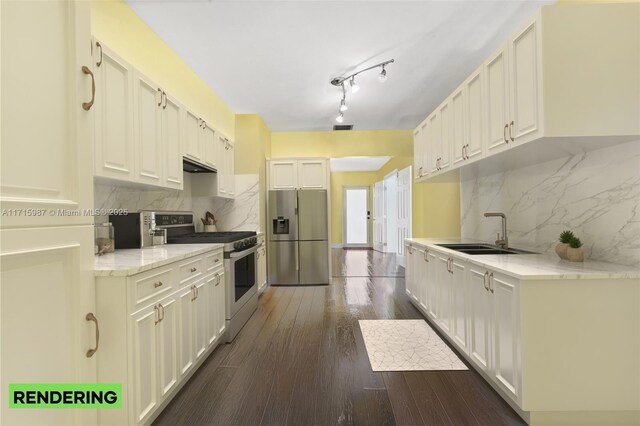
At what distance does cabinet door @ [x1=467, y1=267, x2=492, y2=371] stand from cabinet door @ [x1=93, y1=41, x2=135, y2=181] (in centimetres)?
244

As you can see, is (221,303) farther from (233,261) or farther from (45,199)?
(45,199)

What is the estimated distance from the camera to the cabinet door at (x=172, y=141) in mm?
2490

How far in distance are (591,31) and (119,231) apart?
10.7 feet

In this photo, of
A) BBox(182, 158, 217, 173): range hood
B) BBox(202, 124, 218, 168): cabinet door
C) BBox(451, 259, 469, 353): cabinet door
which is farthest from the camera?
BBox(202, 124, 218, 168): cabinet door

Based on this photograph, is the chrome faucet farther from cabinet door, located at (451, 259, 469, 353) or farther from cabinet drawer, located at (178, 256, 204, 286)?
cabinet drawer, located at (178, 256, 204, 286)

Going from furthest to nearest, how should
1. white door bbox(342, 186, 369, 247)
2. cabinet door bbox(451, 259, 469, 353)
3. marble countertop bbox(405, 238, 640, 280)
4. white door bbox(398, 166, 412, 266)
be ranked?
white door bbox(342, 186, 369, 247) < white door bbox(398, 166, 412, 266) < cabinet door bbox(451, 259, 469, 353) < marble countertop bbox(405, 238, 640, 280)

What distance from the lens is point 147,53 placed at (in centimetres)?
255

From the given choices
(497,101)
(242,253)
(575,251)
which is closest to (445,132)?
(497,101)

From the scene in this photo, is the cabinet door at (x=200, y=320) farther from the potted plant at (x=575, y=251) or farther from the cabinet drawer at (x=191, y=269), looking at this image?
the potted plant at (x=575, y=251)

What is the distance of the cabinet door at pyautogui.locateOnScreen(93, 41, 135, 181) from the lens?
177 centimetres

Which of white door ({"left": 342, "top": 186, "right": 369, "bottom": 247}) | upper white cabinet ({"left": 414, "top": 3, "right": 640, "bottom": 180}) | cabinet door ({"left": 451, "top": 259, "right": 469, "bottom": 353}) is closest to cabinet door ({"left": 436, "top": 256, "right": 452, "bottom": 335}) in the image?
cabinet door ({"left": 451, "top": 259, "right": 469, "bottom": 353})

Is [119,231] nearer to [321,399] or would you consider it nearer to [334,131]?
[321,399]

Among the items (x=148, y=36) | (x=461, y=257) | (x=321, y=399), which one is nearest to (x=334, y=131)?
(x=148, y=36)

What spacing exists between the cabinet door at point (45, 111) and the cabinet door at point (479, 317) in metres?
2.19
